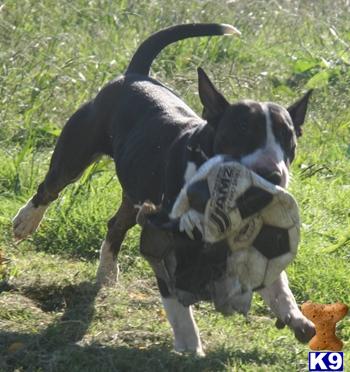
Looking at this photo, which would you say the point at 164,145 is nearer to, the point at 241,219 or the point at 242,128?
the point at 242,128

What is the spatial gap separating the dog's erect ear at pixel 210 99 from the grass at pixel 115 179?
101 centimetres

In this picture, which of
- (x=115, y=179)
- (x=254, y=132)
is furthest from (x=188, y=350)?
(x=115, y=179)

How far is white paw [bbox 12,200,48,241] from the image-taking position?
6.43m

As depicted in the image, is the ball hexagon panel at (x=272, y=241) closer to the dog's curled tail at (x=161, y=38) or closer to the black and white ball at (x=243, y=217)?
the black and white ball at (x=243, y=217)

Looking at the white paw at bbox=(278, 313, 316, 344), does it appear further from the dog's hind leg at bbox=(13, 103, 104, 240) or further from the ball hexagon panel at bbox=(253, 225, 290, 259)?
the dog's hind leg at bbox=(13, 103, 104, 240)

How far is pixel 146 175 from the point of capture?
572 cm

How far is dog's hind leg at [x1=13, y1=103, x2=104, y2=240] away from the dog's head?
1.14m

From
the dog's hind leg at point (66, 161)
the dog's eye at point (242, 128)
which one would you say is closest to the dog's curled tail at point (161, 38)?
the dog's hind leg at point (66, 161)

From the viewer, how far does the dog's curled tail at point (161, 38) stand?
6551mm

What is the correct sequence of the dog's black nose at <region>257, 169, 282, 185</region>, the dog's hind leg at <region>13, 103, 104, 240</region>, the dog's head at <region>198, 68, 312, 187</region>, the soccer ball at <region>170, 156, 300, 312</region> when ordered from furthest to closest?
the dog's hind leg at <region>13, 103, 104, 240</region>, the dog's head at <region>198, 68, 312, 187</region>, the dog's black nose at <region>257, 169, 282, 185</region>, the soccer ball at <region>170, 156, 300, 312</region>

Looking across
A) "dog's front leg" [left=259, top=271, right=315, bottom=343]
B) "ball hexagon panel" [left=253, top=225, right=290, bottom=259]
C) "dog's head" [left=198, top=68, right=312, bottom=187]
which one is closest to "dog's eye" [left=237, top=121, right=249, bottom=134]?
"dog's head" [left=198, top=68, right=312, bottom=187]

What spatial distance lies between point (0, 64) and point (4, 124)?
0.79m
